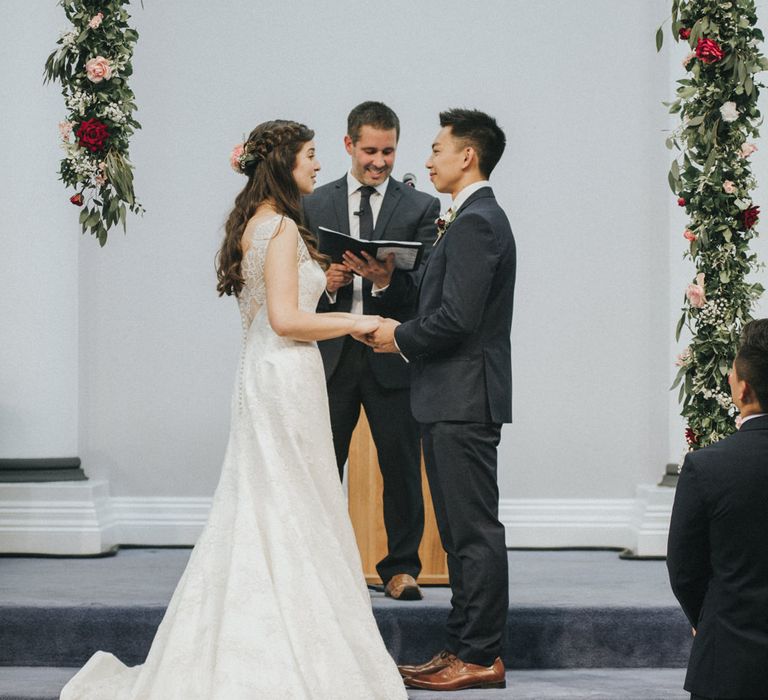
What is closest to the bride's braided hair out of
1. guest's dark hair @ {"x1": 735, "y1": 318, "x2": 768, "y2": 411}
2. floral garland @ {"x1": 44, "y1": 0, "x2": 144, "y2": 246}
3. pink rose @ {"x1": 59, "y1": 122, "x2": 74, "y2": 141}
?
floral garland @ {"x1": 44, "y1": 0, "x2": 144, "y2": 246}

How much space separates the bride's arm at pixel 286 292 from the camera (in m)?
3.68

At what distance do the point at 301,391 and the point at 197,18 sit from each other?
10.5 feet

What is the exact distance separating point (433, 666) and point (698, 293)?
162cm

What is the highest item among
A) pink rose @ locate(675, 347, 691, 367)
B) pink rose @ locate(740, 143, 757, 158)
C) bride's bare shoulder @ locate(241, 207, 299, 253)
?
pink rose @ locate(740, 143, 757, 158)

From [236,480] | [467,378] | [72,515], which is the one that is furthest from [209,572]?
[72,515]

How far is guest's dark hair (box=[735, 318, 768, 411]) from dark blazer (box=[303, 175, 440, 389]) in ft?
7.07

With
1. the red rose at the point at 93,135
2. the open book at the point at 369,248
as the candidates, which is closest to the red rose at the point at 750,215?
the open book at the point at 369,248

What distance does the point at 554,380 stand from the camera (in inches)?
244

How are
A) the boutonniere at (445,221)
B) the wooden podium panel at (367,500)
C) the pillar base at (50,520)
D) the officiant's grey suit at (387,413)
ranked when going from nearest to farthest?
the boutonniere at (445,221) → the officiant's grey suit at (387,413) → the wooden podium panel at (367,500) → the pillar base at (50,520)

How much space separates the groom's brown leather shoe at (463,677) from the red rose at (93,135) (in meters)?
2.40

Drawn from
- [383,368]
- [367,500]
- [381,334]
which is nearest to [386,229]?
[383,368]

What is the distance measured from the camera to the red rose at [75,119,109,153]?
4.63m

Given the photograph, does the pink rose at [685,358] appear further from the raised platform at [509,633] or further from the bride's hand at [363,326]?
the bride's hand at [363,326]

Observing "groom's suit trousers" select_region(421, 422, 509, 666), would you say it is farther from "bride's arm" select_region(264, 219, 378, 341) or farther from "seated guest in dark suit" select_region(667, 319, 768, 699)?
"seated guest in dark suit" select_region(667, 319, 768, 699)
